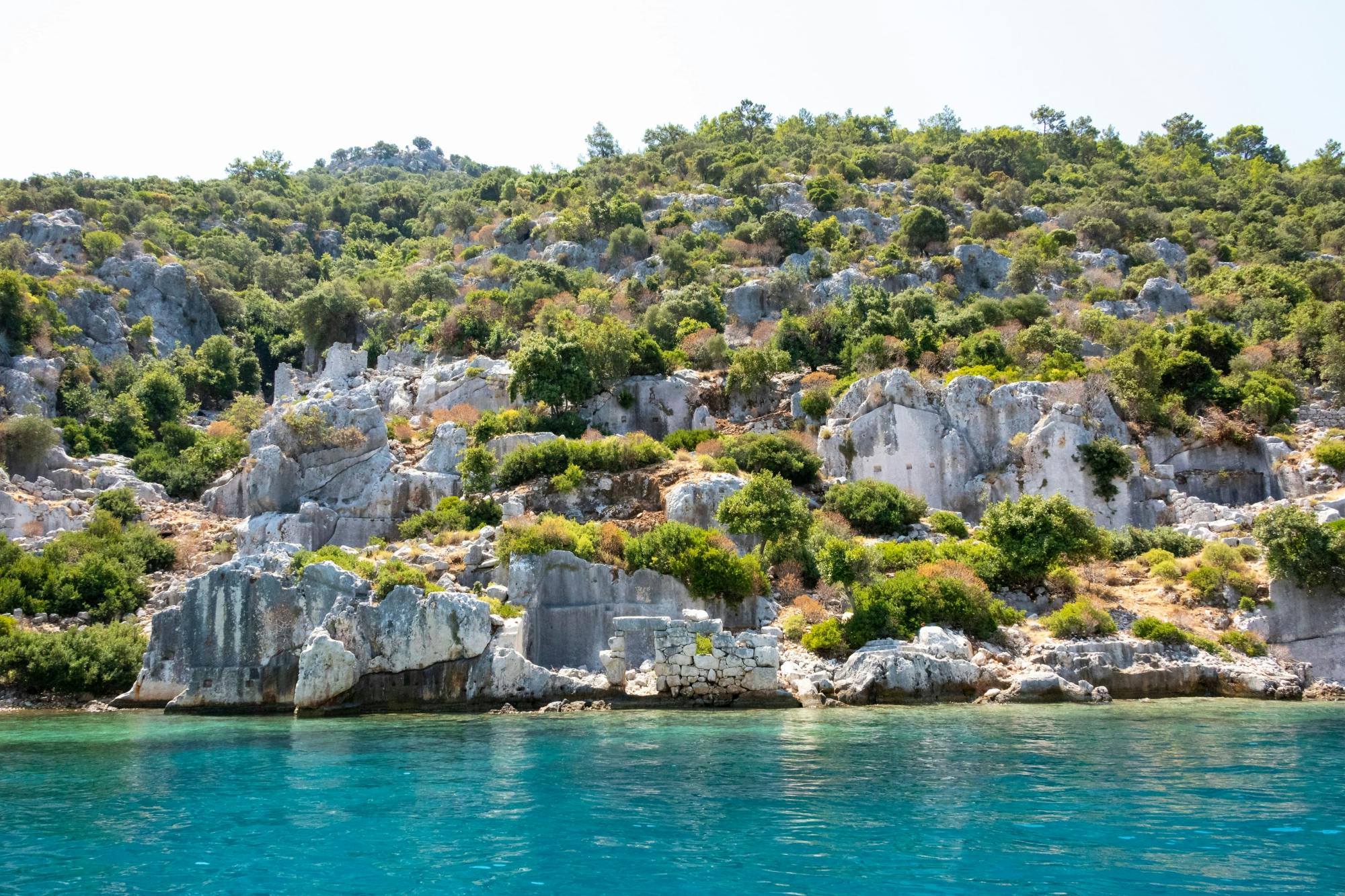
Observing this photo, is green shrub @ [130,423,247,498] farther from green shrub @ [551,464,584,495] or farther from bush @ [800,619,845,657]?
bush @ [800,619,845,657]

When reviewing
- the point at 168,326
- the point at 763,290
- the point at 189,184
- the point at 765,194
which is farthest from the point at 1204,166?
the point at 189,184

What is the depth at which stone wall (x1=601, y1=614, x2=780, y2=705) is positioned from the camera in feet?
83.4

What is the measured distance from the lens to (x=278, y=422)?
3862cm

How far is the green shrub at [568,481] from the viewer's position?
35.8m

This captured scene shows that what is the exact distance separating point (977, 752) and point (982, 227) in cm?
5893

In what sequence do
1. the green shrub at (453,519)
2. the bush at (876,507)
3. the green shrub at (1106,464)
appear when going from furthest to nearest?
1. the green shrub at (1106,464)
2. the bush at (876,507)
3. the green shrub at (453,519)

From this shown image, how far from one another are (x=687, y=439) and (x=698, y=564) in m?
13.5

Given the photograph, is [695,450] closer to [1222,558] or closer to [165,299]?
[1222,558]

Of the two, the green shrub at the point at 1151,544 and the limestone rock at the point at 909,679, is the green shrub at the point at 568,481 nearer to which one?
the limestone rock at the point at 909,679

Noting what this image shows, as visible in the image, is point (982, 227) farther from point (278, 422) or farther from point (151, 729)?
point (151, 729)

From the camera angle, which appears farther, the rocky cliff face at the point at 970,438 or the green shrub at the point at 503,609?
the rocky cliff face at the point at 970,438

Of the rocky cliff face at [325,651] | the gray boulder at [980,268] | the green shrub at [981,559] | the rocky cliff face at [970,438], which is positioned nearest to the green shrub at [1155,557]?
the rocky cliff face at [970,438]

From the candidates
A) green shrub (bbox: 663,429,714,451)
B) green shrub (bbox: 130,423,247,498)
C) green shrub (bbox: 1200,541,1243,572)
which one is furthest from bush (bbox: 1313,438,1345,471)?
green shrub (bbox: 130,423,247,498)

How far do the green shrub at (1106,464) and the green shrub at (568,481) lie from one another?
18.6m
